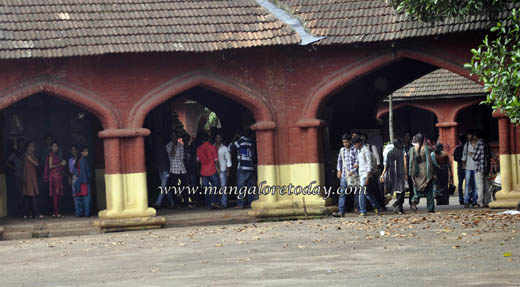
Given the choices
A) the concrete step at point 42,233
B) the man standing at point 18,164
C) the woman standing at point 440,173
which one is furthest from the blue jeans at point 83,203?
the woman standing at point 440,173

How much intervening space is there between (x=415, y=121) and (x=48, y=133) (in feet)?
51.5

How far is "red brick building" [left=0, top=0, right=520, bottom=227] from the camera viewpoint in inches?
703

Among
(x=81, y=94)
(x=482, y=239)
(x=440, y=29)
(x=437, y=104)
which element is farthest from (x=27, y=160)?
(x=437, y=104)

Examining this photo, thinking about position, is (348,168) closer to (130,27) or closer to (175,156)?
(175,156)

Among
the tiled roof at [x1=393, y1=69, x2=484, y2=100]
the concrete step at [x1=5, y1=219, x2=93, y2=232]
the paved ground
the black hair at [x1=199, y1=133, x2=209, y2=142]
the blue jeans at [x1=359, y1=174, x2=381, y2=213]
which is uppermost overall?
the tiled roof at [x1=393, y1=69, x2=484, y2=100]

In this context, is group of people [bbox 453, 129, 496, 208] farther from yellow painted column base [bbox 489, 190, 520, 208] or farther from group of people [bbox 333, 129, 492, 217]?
yellow painted column base [bbox 489, 190, 520, 208]

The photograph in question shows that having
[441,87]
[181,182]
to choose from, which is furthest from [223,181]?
[441,87]

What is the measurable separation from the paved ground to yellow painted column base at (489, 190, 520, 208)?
984 mm

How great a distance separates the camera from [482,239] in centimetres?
1309

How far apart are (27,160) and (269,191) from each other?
4636 millimetres

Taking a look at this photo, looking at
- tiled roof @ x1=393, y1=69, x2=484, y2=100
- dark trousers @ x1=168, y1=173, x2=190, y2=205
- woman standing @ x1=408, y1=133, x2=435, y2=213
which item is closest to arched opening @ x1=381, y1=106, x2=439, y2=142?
tiled roof @ x1=393, y1=69, x2=484, y2=100

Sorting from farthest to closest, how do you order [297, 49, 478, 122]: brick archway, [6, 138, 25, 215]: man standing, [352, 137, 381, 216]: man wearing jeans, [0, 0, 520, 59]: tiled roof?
[6, 138, 25, 215]: man standing
[297, 49, 478, 122]: brick archway
[352, 137, 381, 216]: man wearing jeans
[0, 0, 520, 59]: tiled roof

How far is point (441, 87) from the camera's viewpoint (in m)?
30.2

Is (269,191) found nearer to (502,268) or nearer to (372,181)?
(372,181)
